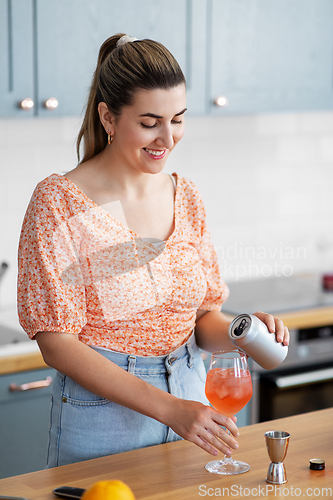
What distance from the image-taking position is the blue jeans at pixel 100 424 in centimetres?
141

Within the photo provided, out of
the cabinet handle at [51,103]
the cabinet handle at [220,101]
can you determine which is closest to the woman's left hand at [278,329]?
the cabinet handle at [51,103]

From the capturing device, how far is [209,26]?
2520 millimetres

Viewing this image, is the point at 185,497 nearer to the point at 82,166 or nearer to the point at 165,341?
the point at 165,341

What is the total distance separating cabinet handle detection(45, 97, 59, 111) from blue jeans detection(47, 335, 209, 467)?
3.41ft

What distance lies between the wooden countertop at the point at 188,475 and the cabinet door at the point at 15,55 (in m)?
1.29

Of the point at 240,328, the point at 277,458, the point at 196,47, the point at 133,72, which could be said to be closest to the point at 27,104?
the point at 196,47

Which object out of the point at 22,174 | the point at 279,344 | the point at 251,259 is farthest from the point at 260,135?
the point at 279,344

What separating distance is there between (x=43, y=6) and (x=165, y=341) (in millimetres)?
1226

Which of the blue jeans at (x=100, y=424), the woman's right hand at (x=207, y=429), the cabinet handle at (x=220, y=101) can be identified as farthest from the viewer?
the cabinet handle at (x=220, y=101)

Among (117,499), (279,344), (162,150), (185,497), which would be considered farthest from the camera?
(162,150)

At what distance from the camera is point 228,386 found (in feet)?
3.84

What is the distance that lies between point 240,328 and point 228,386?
118 millimetres

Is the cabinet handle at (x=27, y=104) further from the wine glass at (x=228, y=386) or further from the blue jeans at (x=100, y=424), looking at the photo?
the wine glass at (x=228, y=386)

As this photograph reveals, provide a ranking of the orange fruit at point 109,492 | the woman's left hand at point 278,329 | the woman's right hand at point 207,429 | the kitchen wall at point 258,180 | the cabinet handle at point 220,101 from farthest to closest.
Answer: the kitchen wall at point 258,180
the cabinet handle at point 220,101
the woman's left hand at point 278,329
the woman's right hand at point 207,429
the orange fruit at point 109,492
